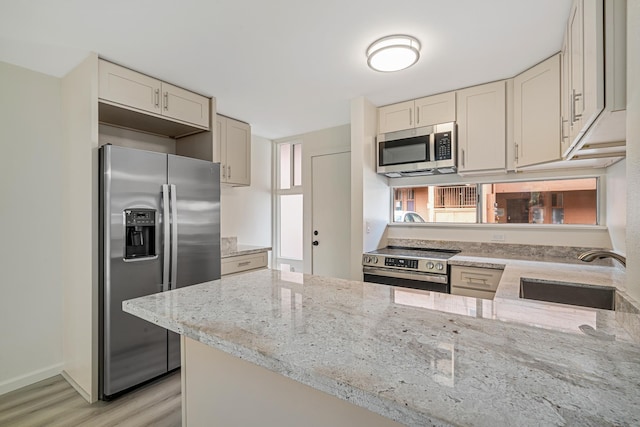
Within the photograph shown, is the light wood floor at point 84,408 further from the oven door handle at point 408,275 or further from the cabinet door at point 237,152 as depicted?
the cabinet door at point 237,152

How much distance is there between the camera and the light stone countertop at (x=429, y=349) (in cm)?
50

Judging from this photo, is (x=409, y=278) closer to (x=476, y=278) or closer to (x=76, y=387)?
(x=476, y=278)

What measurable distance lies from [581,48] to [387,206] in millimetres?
2221

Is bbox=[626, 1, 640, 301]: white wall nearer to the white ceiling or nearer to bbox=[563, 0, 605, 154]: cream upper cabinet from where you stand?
bbox=[563, 0, 605, 154]: cream upper cabinet

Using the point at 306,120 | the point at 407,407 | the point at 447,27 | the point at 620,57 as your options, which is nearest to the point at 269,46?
the point at 447,27

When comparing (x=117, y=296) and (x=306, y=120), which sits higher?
(x=306, y=120)

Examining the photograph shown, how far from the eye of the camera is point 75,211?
228cm

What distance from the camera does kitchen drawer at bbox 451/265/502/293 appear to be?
2.32m

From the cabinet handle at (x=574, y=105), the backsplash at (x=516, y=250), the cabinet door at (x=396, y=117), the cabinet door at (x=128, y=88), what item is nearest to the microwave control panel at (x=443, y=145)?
the cabinet door at (x=396, y=117)

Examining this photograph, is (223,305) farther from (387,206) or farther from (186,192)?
(387,206)

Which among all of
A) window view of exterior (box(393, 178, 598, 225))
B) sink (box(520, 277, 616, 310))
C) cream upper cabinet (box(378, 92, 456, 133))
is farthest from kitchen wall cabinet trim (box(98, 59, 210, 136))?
sink (box(520, 277, 616, 310))

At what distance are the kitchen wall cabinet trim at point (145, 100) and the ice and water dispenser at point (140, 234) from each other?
0.86 metres

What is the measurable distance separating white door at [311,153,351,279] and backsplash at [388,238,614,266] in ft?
3.06

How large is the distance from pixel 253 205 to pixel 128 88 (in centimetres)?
218
